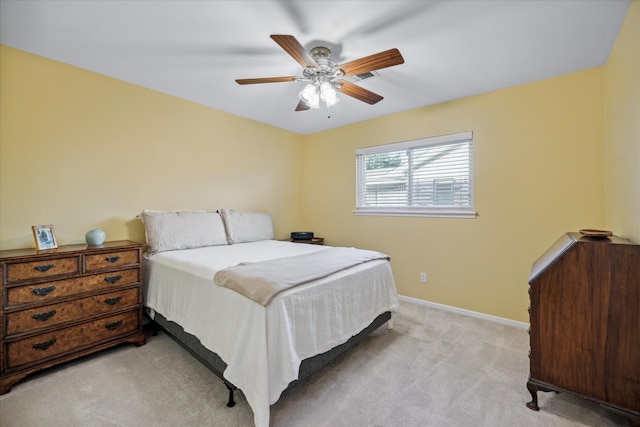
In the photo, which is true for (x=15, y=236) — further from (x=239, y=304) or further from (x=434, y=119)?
(x=434, y=119)

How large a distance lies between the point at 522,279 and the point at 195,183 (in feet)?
11.9

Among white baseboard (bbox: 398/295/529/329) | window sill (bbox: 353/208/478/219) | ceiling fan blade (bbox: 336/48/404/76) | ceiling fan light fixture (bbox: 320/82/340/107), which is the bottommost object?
white baseboard (bbox: 398/295/529/329)

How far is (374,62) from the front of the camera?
68.0 inches

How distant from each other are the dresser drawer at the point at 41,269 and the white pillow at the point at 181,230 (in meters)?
0.61

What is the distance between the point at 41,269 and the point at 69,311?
36cm

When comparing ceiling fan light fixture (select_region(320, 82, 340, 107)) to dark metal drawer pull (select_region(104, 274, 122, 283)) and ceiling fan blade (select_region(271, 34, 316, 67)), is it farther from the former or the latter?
dark metal drawer pull (select_region(104, 274, 122, 283))

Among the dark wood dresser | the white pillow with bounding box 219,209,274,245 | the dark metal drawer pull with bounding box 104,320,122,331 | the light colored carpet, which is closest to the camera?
the dark wood dresser

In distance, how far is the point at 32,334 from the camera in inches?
72.0

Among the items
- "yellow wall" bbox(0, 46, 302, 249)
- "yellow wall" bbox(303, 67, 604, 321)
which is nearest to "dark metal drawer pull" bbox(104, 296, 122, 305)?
"yellow wall" bbox(0, 46, 302, 249)

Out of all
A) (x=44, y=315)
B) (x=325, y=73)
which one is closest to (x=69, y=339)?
(x=44, y=315)

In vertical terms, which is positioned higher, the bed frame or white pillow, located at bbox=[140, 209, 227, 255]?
white pillow, located at bbox=[140, 209, 227, 255]

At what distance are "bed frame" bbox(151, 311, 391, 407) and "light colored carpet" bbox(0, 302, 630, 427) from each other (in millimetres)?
137

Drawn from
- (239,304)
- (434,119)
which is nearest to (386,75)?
(434,119)

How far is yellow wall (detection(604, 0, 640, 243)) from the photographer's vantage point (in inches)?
62.2
